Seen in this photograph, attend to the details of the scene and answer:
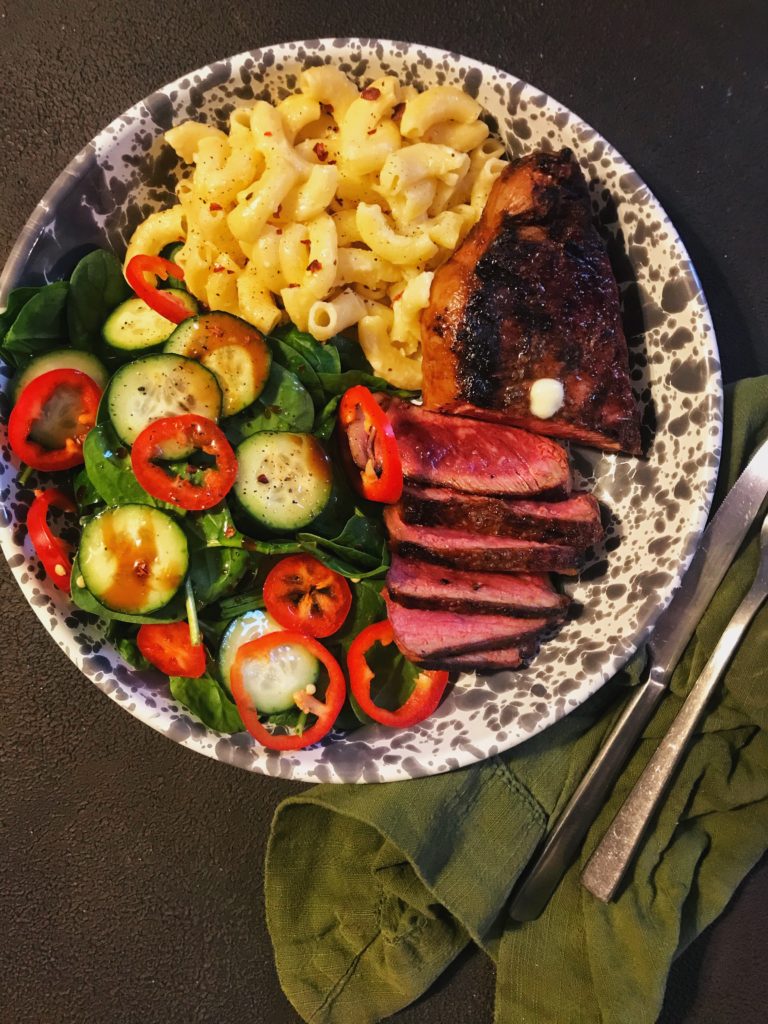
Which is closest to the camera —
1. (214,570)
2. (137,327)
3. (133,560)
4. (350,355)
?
(133,560)

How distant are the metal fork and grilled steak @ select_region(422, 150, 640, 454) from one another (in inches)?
27.8

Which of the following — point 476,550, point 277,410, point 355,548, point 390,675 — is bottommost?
point 390,675

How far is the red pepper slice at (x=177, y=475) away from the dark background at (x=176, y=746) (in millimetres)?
902

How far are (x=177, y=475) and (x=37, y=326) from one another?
26.7 inches

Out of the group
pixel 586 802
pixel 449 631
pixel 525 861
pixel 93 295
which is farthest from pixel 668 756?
pixel 93 295

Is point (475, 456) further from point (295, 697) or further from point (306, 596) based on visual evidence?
point (295, 697)

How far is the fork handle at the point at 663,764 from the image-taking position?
2.45 m

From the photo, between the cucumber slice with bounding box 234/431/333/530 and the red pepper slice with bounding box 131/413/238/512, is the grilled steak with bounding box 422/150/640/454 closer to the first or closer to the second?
the cucumber slice with bounding box 234/431/333/530

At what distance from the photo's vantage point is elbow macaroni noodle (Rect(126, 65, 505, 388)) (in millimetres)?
2377

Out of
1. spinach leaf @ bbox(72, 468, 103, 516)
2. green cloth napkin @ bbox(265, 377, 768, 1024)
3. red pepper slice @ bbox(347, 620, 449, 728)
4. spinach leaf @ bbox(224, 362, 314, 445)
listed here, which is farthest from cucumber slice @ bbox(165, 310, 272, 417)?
green cloth napkin @ bbox(265, 377, 768, 1024)

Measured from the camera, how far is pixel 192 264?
8.16ft

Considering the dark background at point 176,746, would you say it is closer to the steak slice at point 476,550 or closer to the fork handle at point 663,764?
the fork handle at point 663,764

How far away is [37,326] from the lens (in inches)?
93.9

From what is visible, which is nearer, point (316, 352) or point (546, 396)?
point (546, 396)
